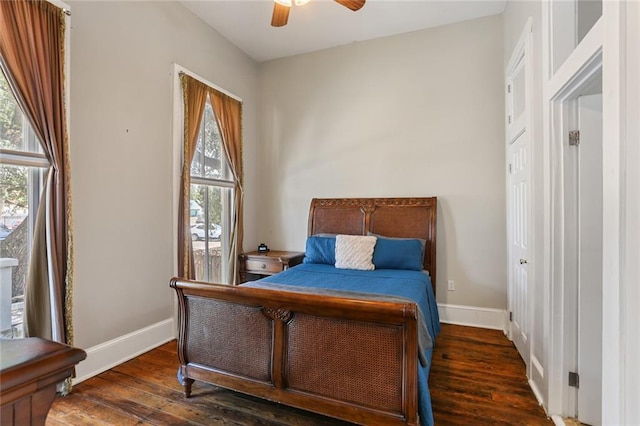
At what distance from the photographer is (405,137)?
3766mm

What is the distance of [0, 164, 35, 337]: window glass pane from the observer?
6.77 feet

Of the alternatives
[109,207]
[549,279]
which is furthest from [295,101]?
[549,279]

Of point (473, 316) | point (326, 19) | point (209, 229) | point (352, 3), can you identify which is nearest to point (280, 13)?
point (352, 3)

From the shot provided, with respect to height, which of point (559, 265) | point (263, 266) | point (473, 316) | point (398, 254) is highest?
point (559, 265)

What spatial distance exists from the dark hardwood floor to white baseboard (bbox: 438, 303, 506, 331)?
2.24 feet

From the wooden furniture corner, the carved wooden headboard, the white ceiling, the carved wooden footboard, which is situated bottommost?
the carved wooden footboard

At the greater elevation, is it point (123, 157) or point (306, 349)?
point (123, 157)

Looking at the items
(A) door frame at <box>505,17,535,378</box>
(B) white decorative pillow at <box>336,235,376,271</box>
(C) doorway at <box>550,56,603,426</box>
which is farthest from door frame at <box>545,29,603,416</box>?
(B) white decorative pillow at <box>336,235,376,271</box>

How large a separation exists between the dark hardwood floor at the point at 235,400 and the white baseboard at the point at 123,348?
0.21ft

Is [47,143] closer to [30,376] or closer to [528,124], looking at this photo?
[30,376]

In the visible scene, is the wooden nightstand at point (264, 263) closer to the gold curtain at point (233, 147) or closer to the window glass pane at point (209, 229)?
the gold curtain at point (233, 147)

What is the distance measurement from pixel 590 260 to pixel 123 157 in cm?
344

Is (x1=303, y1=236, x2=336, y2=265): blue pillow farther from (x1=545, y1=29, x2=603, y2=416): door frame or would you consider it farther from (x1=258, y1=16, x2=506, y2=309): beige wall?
(x1=545, y1=29, x2=603, y2=416): door frame
